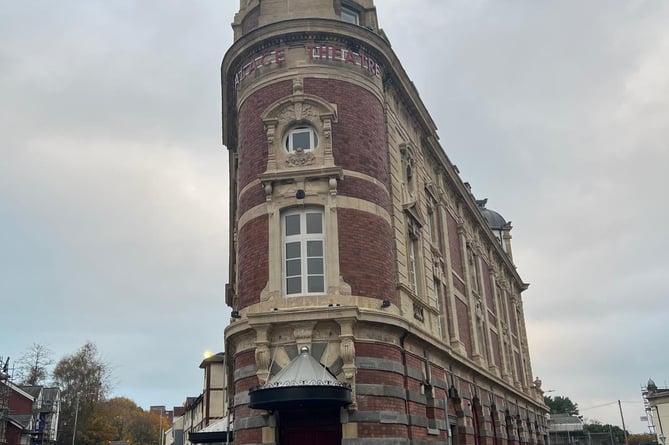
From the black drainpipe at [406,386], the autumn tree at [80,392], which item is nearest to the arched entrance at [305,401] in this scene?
the black drainpipe at [406,386]

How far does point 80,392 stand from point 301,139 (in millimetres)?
61649

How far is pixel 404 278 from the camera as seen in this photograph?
2039cm

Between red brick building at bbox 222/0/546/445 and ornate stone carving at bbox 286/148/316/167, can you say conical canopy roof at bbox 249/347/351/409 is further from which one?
ornate stone carving at bbox 286/148/316/167

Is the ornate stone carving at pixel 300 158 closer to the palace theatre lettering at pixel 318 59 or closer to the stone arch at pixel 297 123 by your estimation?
the stone arch at pixel 297 123

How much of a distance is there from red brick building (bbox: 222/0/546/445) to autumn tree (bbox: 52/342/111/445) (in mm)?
54904

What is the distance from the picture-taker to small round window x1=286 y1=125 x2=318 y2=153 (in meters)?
19.5

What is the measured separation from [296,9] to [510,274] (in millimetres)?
33512

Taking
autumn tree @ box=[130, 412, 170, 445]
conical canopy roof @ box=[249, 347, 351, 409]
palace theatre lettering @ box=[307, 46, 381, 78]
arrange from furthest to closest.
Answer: autumn tree @ box=[130, 412, 170, 445], palace theatre lettering @ box=[307, 46, 381, 78], conical canopy roof @ box=[249, 347, 351, 409]

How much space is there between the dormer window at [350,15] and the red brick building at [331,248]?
0.05 meters

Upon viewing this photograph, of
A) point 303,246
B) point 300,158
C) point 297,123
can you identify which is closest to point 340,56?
point 297,123

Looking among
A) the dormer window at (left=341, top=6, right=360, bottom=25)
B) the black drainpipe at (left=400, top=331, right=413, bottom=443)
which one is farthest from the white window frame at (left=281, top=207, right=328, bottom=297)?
the dormer window at (left=341, top=6, right=360, bottom=25)

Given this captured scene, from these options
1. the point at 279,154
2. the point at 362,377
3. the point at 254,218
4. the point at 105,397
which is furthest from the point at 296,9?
the point at 105,397

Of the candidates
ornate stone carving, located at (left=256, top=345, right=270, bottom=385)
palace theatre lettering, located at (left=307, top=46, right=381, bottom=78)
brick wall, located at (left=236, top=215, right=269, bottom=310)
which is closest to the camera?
ornate stone carving, located at (left=256, top=345, right=270, bottom=385)

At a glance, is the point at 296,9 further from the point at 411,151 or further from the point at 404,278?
the point at 404,278
